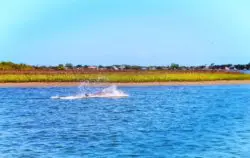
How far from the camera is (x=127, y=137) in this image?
29.8 meters

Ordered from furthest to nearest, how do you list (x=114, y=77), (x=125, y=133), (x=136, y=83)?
(x=114, y=77) → (x=136, y=83) → (x=125, y=133)

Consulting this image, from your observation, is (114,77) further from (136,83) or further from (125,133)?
(125,133)

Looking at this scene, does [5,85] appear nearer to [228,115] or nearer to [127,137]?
[228,115]

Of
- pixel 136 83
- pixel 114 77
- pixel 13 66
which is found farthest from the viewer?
pixel 13 66

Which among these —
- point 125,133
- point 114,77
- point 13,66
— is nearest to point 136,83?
point 114,77

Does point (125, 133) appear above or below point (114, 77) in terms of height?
below

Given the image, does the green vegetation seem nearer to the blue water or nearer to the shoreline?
the shoreline

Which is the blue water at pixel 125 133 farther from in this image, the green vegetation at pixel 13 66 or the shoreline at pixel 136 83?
the green vegetation at pixel 13 66

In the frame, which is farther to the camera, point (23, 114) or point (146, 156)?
point (23, 114)

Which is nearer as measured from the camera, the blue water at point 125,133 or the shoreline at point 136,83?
the blue water at point 125,133

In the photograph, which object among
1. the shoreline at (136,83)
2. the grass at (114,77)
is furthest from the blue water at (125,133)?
the grass at (114,77)

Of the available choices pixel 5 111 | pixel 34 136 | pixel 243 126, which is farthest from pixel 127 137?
pixel 5 111

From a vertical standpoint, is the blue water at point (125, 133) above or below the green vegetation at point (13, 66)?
below

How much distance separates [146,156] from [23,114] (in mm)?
23074
